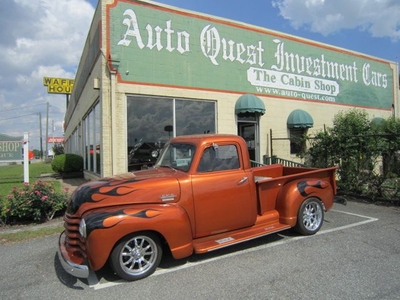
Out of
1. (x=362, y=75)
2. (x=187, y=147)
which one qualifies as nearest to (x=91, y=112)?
(x=187, y=147)

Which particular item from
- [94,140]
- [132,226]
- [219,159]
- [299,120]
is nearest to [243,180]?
[219,159]

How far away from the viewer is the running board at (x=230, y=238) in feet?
14.0

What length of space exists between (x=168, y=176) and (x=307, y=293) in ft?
7.55

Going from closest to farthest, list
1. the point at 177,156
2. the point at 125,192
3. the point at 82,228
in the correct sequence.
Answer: the point at 82,228, the point at 125,192, the point at 177,156

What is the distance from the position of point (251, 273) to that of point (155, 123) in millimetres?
7012

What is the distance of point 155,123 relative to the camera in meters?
10.1

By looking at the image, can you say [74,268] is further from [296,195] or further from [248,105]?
[248,105]

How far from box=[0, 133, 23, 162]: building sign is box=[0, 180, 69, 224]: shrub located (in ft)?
13.0

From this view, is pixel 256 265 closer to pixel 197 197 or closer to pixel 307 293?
pixel 307 293

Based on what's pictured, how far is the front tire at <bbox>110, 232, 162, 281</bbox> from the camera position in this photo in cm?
376

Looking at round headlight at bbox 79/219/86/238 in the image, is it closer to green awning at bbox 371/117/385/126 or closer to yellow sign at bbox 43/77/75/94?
green awning at bbox 371/117/385/126

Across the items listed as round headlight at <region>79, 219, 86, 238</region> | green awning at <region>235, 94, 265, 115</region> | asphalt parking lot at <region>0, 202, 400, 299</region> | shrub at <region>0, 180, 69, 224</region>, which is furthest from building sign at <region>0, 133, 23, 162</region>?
round headlight at <region>79, 219, 86, 238</region>

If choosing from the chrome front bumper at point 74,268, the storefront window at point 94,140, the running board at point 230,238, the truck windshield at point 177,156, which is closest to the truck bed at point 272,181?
the running board at point 230,238

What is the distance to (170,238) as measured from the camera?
3.99 m
